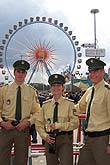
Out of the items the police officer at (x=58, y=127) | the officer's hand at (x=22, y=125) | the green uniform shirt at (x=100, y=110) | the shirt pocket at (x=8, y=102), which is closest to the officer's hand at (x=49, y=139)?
the police officer at (x=58, y=127)

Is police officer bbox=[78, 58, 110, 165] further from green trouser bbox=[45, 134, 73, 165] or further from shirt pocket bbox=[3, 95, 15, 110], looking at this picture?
shirt pocket bbox=[3, 95, 15, 110]

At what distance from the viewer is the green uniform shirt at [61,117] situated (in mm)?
4688

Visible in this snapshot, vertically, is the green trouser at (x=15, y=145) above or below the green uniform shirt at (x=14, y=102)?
below

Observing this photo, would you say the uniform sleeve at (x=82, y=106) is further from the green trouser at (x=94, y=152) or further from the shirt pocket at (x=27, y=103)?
the shirt pocket at (x=27, y=103)

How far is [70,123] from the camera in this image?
185 inches

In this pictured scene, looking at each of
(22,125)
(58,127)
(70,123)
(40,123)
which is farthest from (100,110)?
(22,125)

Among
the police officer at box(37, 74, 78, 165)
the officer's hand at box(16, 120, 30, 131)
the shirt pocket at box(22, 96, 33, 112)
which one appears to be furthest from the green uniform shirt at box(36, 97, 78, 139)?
the shirt pocket at box(22, 96, 33, 112)

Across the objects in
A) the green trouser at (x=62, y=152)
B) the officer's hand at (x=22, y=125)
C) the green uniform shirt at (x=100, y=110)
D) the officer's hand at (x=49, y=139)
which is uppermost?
the green uniform shirt at (x=100, y=110)

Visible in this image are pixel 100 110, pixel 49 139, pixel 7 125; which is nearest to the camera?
pixel 100 110

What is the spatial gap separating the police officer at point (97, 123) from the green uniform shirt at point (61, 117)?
21 centimetres

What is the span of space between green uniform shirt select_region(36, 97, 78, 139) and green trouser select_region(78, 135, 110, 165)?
0.89 feet

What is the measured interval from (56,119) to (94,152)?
0.63 meters

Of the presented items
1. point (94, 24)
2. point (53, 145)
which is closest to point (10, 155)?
point (53, 145)

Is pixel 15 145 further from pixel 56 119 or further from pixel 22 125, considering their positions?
pixel 56 119
